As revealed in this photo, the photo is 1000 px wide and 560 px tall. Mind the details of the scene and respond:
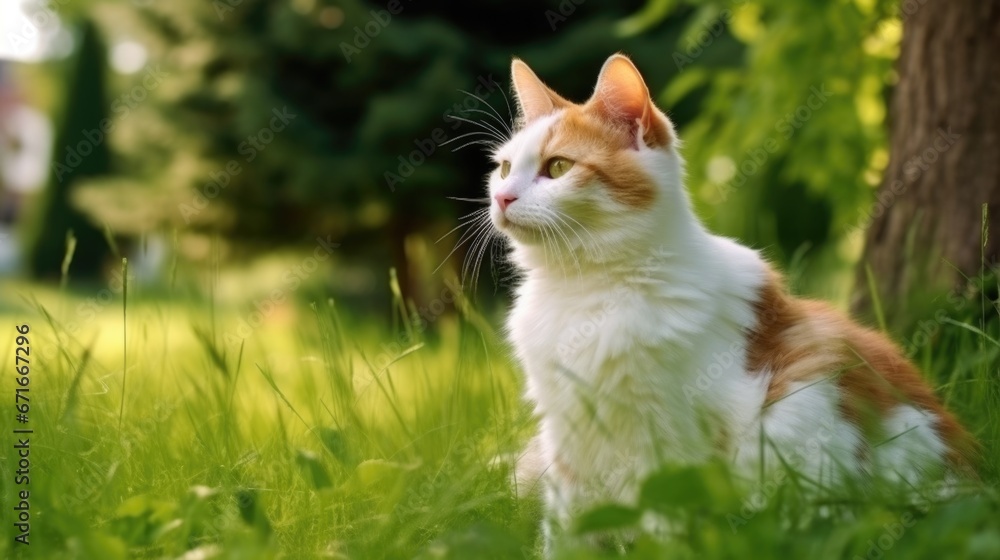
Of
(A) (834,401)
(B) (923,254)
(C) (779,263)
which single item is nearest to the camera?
(A) (834,401)

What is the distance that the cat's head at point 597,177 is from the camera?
2270mm

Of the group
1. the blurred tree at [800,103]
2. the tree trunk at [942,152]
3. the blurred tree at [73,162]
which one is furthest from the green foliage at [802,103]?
the blurred tree at [73,162]

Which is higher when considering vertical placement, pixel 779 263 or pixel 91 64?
pixel 91 64

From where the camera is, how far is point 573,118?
244 cm

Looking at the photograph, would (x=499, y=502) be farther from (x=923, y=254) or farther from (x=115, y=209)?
(x=115, y=209)

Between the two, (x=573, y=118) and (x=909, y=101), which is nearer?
(x=573, y=118)

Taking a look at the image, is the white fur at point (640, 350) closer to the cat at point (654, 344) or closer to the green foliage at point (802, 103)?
the cat at point (654, 344)

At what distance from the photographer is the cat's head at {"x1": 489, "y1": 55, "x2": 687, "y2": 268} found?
2.27 meters

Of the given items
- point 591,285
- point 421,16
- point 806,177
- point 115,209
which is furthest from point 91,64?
point 591,285

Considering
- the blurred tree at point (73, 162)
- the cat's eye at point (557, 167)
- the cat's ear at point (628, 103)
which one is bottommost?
the blurred tree at point (73, 162)

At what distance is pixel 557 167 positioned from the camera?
236cm

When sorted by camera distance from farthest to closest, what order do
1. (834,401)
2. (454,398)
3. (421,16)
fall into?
(421,16) → (454,398) → (834,401)

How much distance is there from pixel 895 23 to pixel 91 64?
48.1 ft

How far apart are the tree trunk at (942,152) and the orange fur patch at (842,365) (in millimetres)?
1051
